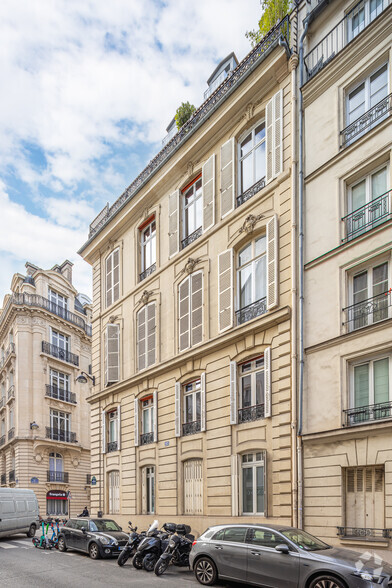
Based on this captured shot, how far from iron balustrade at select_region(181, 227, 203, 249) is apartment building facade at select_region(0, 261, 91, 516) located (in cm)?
2305

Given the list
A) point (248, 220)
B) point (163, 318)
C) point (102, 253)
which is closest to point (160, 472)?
point (163, 318)

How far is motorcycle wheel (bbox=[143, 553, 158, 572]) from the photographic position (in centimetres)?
1354

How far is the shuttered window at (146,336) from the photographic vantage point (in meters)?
22.1

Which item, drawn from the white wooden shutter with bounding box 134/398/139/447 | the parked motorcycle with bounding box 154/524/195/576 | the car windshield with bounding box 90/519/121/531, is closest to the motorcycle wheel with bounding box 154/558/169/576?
the parked motorcycle with bounding box 154/524/195/576

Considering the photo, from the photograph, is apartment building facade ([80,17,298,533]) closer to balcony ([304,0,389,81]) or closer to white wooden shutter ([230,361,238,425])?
white wooden shutter ([230,361,238,425])

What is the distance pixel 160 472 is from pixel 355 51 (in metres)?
14.9

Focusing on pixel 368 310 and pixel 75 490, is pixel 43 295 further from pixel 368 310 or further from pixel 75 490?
pixel 368 310

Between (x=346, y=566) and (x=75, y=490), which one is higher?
(x=346, y=566)

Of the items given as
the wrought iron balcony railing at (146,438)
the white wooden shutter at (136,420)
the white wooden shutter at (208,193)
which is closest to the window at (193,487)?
the wrought iron balcony railing at (146,438)

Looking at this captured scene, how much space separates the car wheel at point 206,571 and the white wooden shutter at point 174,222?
1196 centimetres

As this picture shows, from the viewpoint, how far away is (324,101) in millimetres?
15695

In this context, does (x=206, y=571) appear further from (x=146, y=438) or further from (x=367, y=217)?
(x=146, y=438)

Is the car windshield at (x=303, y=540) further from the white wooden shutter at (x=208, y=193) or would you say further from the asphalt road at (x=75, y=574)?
the white wooden shutter at (x=208, y=193)

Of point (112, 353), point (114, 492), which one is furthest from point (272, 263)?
point (114, 492)
